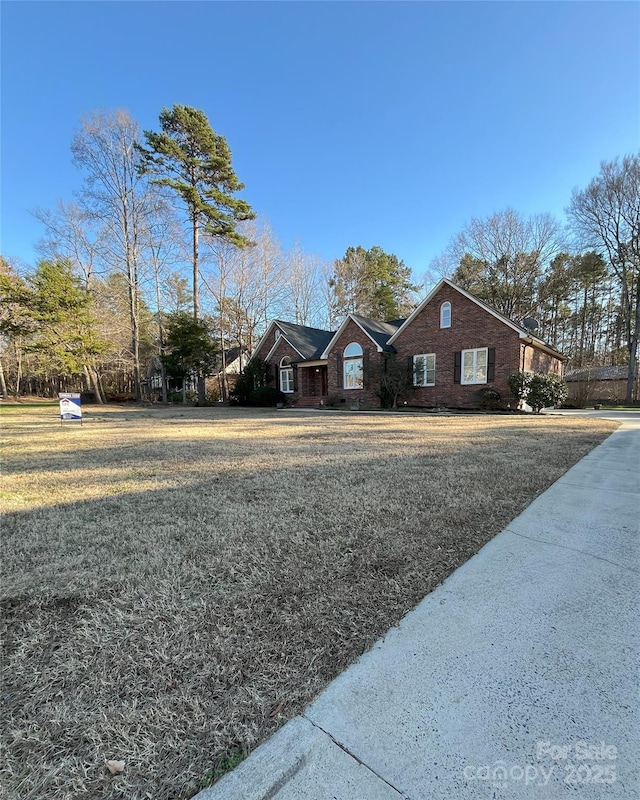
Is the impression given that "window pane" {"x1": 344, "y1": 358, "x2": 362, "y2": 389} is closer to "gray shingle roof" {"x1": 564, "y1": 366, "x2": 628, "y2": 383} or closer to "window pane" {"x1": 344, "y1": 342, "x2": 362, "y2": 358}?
"window pane" {"x1": 344, "y1": 342, "x2": 362, "y2": 358}

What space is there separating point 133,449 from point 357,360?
1336 cm

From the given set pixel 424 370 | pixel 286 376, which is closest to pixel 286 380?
pixel 286 376

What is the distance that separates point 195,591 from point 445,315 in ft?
53.7

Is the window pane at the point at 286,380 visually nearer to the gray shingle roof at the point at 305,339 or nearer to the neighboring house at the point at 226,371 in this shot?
the gray shingle roof at the point at 305,339

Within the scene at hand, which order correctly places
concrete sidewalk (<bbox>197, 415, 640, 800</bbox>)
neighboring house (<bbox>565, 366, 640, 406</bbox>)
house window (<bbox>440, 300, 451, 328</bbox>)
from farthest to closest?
neighboring house (<bbox>565, 366, 640, 406</bbox>)
house window (<bbox>440, 300, 451, 328</bbox>)
concrete sidewalk (<bbox>197, 415, 640, 800</bbox>)

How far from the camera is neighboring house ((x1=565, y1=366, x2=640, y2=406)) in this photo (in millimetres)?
19562

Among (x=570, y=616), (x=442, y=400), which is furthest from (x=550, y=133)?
(x=570, y=616)

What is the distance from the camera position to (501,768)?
3.82ft

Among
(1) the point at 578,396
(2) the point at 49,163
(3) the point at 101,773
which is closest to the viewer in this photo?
(3) the point at 101,773

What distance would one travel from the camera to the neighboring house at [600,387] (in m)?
19.6

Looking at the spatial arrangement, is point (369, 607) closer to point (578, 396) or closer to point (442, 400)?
point (442, 400)

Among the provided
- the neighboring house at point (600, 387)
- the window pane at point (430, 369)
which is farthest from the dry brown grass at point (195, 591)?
the neighboring house at point (600, 387)

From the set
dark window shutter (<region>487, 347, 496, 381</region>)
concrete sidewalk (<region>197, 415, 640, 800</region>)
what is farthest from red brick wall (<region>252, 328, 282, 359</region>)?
concrete sidewalk (<region>197, 415, 640, 800</region>)

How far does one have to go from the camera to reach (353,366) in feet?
61.7
